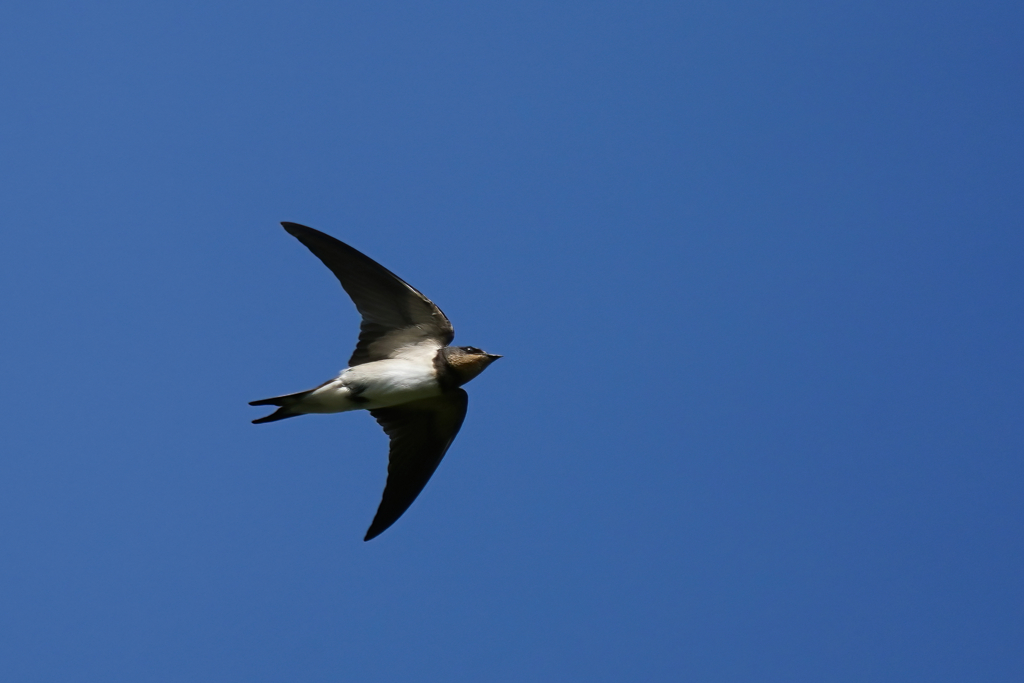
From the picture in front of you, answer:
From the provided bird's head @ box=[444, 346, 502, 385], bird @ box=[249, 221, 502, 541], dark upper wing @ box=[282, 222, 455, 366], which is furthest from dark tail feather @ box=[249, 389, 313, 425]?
bird's head @ box=[444, 346, 502, 385]

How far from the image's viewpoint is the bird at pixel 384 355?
25.0 feet

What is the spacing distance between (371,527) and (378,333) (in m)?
1.53

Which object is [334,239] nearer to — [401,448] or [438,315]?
[438,315]

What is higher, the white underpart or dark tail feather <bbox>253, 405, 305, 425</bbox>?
the white underpart

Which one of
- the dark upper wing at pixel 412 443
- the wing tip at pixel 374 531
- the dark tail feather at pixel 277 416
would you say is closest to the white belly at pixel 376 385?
the dark tail feather at pixel 277 416

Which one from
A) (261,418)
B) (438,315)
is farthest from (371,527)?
(438,315)

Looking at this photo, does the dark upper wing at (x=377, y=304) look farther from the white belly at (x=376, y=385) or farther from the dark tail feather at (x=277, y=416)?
the dark tail feather at (x=277, y=416)

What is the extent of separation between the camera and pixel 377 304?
7797 mm

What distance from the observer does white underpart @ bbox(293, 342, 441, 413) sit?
25.0 feet

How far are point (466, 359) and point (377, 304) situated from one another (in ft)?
2.62

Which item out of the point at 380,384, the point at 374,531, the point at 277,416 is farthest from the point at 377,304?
the point at 374,531

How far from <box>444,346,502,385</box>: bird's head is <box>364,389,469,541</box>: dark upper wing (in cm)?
39

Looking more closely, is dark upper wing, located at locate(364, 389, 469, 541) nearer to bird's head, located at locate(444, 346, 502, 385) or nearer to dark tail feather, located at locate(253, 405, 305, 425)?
bird's head, located at locate(444, 346, 502, 385)

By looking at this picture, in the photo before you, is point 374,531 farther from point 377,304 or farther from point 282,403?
point 377,304
